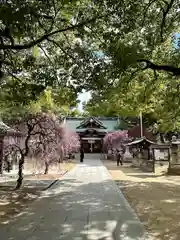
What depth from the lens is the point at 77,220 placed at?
10609mm

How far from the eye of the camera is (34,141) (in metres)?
21.5

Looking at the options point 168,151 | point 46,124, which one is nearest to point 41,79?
point 46,124

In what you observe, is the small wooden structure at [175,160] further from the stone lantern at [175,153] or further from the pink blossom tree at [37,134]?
the pink blossom tree at [37,134]

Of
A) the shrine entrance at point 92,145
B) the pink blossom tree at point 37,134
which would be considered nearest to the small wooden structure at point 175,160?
the pink blossom tree at point 37,134

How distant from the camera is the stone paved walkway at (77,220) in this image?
28.8 feet

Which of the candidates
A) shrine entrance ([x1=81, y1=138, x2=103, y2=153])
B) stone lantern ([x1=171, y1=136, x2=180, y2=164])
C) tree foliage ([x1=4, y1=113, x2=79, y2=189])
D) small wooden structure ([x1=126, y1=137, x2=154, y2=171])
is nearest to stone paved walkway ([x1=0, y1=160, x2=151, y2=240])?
tree foliage ([x1=4, y1=113, x2=79, y2=189])

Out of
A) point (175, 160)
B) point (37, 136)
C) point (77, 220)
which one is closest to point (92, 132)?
point (175, 160)

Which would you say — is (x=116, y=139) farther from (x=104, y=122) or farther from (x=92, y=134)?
(x=104, y=122)

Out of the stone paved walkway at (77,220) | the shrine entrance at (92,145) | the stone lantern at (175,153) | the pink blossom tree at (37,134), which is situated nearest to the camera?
the stone paved walkway at (77,220)

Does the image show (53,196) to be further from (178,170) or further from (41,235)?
(178,170)

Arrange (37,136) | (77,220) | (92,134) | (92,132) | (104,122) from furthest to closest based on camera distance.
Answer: (104,122)
(92,132)
(92,134)
(37,136)
(77,220)

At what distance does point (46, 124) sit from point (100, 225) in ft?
33.8

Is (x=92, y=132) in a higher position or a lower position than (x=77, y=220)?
higher

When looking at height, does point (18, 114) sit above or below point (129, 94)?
below
